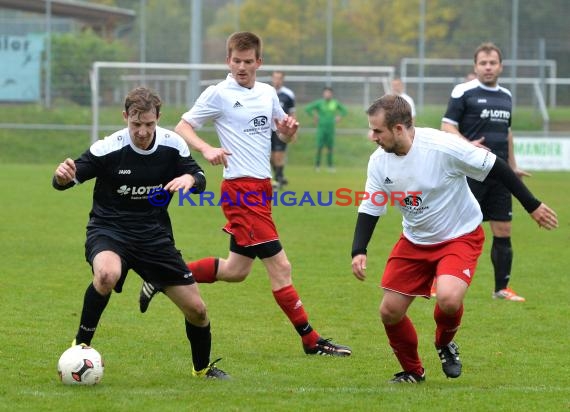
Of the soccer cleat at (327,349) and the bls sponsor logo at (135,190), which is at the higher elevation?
the bls sponsor logo at (135,190)

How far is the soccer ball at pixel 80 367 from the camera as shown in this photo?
5.82m

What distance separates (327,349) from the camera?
709 cm

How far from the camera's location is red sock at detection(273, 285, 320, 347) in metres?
7.17

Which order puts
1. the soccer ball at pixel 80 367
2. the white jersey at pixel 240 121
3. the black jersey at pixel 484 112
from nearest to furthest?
1. the soccer ball at pixel 80 367
2. the white jersey at pixel 240 121
3. the black jersey at pixel 484 112

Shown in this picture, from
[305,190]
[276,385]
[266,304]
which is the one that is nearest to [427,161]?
[276,385]

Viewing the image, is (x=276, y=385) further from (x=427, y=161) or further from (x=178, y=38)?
(x=178, y=38)

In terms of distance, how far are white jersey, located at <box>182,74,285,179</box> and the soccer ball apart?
199 centimetres

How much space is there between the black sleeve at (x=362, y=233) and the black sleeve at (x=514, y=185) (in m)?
0.74

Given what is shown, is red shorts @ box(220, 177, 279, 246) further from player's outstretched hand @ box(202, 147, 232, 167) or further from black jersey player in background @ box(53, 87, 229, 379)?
black jersey player in background @ box(53, 87, 229, 379)

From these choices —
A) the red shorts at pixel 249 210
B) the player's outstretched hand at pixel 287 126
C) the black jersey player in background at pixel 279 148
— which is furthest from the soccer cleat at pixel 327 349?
the black jersey player in background at pixel 279 148

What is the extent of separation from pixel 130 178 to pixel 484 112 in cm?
412

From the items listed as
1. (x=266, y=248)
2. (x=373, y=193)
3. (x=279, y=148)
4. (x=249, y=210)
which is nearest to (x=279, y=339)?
(x=266, y=248)

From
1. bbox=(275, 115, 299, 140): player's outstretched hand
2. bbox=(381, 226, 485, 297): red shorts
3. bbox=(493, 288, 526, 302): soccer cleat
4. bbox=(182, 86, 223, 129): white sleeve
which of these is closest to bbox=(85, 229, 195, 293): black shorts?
bbox=(381, 226, 485, 297): red shorts

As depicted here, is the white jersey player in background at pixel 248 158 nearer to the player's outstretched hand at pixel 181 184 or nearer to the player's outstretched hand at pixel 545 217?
the player's outstretched hand at pixel 181 184
